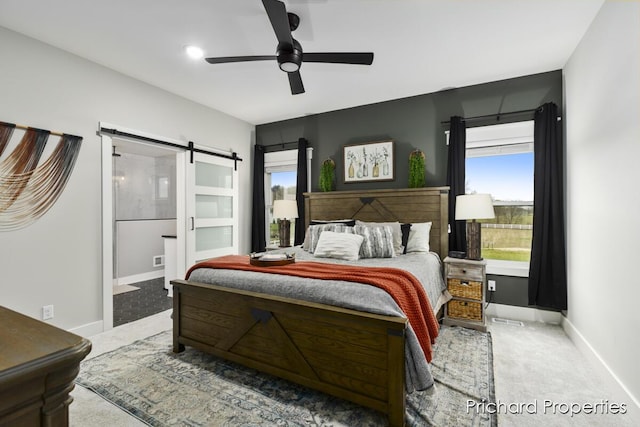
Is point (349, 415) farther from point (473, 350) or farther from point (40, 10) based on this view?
point (40, 10)

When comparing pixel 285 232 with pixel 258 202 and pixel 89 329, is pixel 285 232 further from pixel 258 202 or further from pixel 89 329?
pixel 89 329

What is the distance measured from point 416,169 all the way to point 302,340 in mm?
2679

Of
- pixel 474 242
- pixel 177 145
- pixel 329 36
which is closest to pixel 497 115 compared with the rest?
pixel 474 242

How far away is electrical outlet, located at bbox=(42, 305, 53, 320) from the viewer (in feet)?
9.18

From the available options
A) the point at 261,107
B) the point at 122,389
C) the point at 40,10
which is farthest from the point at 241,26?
the point at 122,389

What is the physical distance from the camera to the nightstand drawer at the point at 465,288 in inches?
125

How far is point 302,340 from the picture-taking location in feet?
6.69

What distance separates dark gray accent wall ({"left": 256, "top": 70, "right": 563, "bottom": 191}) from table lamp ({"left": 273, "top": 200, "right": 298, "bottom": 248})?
0.54 meters

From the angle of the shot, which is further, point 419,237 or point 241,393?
point 419,237

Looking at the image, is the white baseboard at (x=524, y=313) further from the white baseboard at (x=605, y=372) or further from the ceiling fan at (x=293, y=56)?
the ceiling fan at (x=293, y=56)

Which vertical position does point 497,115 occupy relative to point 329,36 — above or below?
below

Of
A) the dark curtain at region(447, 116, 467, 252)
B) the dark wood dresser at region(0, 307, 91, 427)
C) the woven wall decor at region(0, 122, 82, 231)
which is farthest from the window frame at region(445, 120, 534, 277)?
the woven wall decor at region(0, 122, 82, 231)

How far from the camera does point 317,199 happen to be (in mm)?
4527

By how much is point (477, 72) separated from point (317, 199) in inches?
99.0
